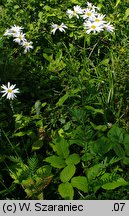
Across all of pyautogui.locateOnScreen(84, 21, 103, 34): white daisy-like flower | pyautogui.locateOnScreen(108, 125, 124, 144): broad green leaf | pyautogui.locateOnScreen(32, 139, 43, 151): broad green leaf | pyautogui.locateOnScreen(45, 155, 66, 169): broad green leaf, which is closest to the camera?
pyautogui.locateOnScreen(45, 155, 66, 169): broad green leaf

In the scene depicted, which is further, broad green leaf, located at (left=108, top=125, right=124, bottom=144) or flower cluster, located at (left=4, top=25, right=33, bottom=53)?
flower cluster, located at (left=4, top=25, right=33, bottom=53)

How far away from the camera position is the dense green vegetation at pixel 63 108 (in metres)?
2.34

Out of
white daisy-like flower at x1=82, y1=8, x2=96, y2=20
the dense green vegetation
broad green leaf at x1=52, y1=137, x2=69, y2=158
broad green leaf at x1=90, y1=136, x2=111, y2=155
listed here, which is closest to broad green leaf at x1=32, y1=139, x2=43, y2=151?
the dense green vegetation

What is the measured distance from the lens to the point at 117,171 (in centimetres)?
256

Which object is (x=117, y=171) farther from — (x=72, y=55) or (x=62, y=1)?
(x=62, y=1)

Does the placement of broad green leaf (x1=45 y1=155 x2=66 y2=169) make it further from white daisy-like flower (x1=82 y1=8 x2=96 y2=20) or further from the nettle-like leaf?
white daisy-like flower (x1=82 y1=8 x2=96 y2=20)

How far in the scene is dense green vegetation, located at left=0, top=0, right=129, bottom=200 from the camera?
2.34 metres

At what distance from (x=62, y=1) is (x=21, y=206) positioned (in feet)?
7.17

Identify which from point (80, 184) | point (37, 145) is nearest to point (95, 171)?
point (80, 184)

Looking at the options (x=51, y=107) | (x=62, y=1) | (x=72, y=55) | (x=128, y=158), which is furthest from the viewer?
(x=62, y=1)

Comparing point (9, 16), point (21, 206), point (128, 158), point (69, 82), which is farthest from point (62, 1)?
point (21, 206)

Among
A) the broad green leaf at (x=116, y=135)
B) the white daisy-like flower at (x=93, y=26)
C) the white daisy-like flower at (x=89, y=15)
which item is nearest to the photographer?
the broad green leaf at (x=116, y=135)

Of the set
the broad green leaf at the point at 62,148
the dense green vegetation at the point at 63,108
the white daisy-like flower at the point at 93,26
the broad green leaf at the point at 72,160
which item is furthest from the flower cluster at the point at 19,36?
the broad green leaf at the point at 72,160

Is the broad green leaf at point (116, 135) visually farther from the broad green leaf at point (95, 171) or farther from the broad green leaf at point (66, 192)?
the broad green leaf at point (66, 192)
